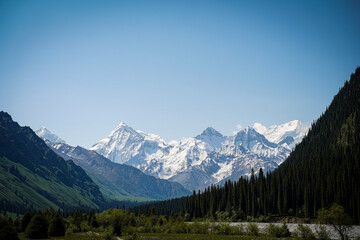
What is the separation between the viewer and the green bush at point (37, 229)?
264ft

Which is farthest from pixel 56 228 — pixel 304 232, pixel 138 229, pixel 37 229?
pixel 304 232

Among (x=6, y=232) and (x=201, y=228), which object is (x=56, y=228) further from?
(x=201, y=228)

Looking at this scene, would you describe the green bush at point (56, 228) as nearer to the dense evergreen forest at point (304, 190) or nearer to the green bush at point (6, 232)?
the green bush at point (6, 232)

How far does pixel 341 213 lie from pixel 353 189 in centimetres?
4897

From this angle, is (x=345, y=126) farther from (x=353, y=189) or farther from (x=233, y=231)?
A: (x=233, y=231)

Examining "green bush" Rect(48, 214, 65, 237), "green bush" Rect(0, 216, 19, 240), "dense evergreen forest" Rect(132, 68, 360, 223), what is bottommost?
"green bush" Rect(48, 214, 65, 237)

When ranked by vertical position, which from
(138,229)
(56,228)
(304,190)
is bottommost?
(138,229)

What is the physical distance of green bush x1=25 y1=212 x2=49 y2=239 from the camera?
80375 millimetres

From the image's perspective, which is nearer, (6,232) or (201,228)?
(6,232)

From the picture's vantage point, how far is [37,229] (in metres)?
80.8

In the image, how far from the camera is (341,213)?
7594 centimetres

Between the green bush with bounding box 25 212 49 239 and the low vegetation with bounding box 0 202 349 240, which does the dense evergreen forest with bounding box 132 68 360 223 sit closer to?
the low vegetation with bounding box 0 202 349 240

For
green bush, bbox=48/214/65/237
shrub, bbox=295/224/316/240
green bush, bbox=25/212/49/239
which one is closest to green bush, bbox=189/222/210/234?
shrub, bbox=295/224/316/240

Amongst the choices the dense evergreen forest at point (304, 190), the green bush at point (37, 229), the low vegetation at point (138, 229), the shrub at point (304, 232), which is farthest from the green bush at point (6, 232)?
the dense evergreen forest at point (304, 190)
